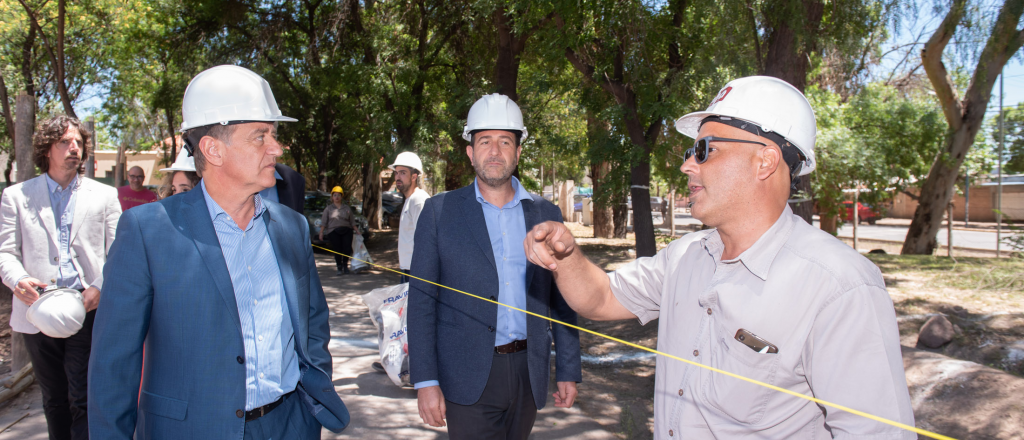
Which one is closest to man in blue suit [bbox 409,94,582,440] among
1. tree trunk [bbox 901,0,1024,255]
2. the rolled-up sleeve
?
the rolled-up sleeve

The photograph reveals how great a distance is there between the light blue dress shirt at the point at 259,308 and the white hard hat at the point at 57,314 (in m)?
1.55

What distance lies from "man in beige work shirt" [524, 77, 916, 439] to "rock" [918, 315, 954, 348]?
5109 millimetres

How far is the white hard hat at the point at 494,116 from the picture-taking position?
3.15 meters

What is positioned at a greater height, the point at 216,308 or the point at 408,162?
the point at 408,162

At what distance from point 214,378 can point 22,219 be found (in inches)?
96.0

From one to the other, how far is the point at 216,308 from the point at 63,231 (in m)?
2.29

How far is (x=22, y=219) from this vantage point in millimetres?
3455

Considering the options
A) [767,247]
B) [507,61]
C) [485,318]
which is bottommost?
[485,318]

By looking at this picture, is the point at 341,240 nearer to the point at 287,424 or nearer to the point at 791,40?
the point at 791,40

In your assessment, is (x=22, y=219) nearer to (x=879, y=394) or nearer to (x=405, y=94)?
(x=879, y=394)

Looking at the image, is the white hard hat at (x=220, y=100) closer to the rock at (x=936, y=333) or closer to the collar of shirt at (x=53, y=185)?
the collar of shirt at (x=53, y=185)

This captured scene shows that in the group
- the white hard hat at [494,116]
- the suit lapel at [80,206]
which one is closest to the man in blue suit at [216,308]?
the white hard hat at [494,116]

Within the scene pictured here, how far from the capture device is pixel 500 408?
9.18ft

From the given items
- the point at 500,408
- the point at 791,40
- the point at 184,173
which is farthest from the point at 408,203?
the point at 791,40
